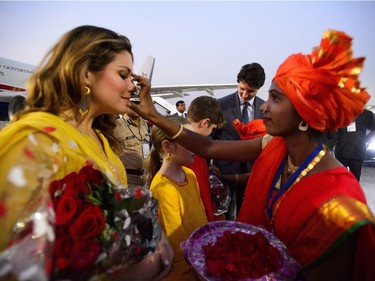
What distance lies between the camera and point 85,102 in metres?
1.66

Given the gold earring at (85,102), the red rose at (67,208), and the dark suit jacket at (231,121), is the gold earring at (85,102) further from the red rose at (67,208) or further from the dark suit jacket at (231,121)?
the dark suit jacket at (231,121)

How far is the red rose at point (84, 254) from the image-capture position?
739 millimetres

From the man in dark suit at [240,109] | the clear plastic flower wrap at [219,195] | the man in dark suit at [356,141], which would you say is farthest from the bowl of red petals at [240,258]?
the man in dark suit at [356,141]

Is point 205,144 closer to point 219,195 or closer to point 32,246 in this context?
point 219,195

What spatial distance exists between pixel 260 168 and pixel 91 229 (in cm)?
152

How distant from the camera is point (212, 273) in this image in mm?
1162

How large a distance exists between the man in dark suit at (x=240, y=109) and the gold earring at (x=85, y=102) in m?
2.66

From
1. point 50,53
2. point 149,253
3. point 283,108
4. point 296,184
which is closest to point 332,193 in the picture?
point 296,184

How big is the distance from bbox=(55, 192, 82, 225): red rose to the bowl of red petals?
68 cm

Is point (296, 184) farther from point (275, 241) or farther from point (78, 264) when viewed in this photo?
point (78, 264)

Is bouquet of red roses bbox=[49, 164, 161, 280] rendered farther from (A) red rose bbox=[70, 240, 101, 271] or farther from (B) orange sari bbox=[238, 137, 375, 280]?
(B) orange sari bbox=[238, 137, 375, 280]

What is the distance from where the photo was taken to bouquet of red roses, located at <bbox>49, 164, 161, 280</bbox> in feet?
2.49

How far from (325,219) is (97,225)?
1169mm

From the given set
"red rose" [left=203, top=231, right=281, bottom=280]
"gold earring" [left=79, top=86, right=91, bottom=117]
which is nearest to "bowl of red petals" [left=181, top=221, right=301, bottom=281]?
"red rose" [left=203, top=231, right=281, bottom=280]
